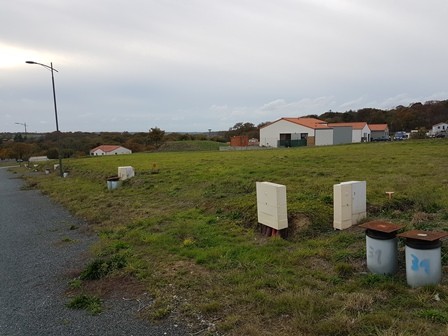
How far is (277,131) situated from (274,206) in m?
53.0

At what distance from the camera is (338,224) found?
6195 mm

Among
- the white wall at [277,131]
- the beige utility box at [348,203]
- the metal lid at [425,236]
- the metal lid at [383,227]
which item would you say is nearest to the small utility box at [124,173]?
the beige utility box at [348,203]

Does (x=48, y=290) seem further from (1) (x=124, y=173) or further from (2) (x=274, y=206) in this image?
(1) (x=124, y=173)

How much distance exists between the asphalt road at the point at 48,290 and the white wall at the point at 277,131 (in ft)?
160

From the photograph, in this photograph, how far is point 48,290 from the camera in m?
4.90

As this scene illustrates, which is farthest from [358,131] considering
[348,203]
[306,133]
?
[348,203]

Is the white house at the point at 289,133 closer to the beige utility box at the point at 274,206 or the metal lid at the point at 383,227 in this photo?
the beige utility box at the point at 274,206

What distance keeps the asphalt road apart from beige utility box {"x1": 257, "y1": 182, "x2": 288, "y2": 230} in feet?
9.64

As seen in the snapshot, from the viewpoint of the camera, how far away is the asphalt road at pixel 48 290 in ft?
12.1

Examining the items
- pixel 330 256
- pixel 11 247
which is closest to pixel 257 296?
pixel 330 256

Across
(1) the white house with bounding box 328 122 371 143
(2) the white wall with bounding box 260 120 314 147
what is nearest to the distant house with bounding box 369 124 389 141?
(1) the white house with bounding box 328 122 371 143

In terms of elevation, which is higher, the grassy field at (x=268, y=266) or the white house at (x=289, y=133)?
the white house at (x=289, y=133)

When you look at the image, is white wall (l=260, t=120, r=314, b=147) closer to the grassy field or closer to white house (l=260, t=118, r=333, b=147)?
white house (l=260, t=118, r=333, b=147)

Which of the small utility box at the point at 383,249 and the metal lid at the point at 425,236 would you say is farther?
the small utility box at the point at 383,249
